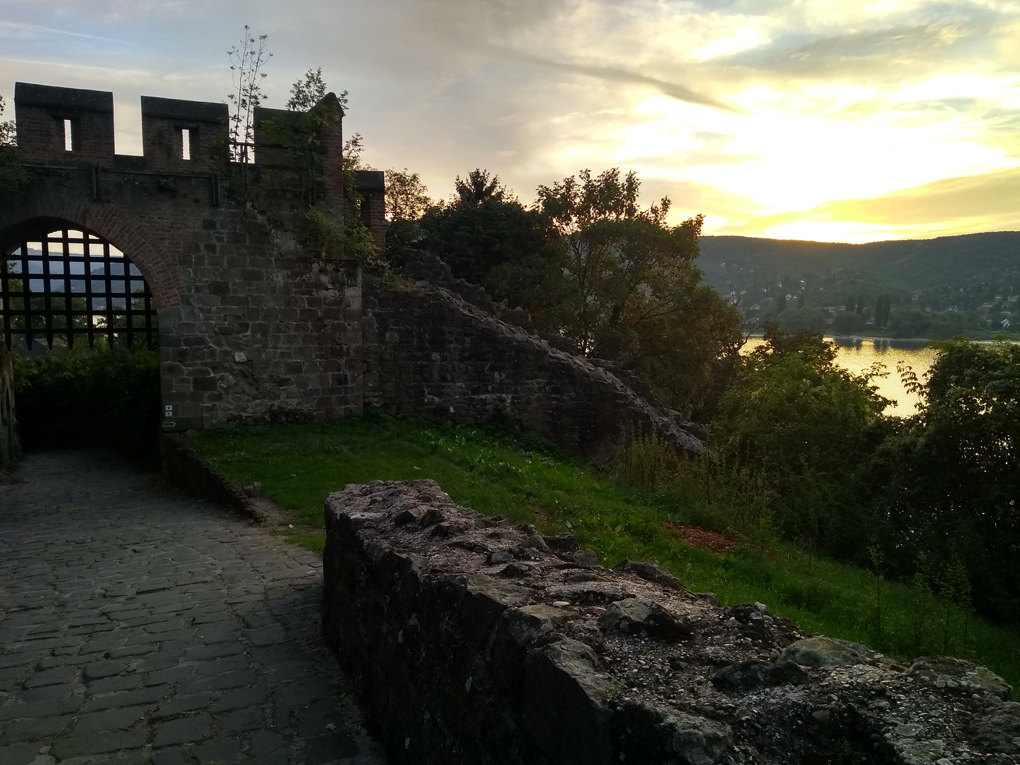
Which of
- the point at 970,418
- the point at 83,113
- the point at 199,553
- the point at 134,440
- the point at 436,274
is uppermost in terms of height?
the point at 83,113

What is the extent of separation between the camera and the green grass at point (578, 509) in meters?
5.97

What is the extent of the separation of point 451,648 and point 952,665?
5.29 ft

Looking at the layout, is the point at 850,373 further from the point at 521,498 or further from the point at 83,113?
the point at 83,113

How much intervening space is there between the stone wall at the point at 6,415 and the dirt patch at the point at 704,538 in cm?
1267

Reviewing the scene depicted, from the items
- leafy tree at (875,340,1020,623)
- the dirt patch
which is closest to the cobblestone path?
the dirt patch

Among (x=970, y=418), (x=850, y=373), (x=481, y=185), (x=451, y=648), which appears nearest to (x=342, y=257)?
(x=850, y=373)

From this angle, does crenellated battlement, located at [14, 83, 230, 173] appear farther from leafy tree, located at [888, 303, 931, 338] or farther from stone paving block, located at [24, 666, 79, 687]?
leafy tree, located at [888, 303, 931, 338]

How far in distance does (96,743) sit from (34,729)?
402mm

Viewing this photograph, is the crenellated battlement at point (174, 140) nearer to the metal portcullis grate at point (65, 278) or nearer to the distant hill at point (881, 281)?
the metal portcullis grate at point (65, 278)

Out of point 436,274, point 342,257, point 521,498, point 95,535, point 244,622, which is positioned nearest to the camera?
point 244,622

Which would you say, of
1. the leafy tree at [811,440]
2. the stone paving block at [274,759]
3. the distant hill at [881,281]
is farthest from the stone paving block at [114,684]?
the distant hill at [881,281]

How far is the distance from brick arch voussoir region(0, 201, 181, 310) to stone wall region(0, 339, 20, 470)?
4.19 meters

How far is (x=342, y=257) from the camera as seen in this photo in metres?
14.2

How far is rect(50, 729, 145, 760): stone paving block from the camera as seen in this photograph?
345 cm
